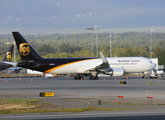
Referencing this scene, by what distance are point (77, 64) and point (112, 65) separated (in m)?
7.18

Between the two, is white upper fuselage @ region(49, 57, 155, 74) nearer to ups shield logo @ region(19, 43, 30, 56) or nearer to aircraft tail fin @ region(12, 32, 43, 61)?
aircraft tail fin @ region(12, 32, 43, 61)

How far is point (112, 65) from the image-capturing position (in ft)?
189

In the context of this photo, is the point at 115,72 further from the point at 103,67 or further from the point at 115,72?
the point at 103,67

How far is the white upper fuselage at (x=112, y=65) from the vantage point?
56.2 metres

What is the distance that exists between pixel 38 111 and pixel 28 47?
3694 centimetres

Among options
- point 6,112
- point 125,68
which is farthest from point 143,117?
point 125,68

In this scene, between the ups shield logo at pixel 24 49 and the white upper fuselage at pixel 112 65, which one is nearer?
the ups shield logo at pixel 24 49

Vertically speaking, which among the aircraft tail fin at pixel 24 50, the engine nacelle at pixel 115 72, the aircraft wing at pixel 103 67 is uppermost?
the aircraft tail fin at pixel 24 50

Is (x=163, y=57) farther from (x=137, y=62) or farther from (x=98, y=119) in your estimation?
(x=98, y=119)

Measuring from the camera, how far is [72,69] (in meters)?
56.4

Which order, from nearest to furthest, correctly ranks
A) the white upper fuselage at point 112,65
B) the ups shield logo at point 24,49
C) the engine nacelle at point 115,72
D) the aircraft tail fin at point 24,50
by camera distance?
1. the aircraft tail fin at point 24,50
2. the ups shield logo at point 24,49
3. the engine nacelle at point 115,72
4. the white upper fuselage at point 112,65

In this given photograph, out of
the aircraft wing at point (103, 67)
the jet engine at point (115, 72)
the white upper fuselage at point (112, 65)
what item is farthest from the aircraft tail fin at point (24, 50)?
the jet engine at point (115, 72)

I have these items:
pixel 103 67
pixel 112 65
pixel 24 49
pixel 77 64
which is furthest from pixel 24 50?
Result: pixel 112 65

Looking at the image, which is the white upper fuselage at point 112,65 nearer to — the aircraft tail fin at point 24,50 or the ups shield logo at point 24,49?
the aircraft tail fin at point 24,50
